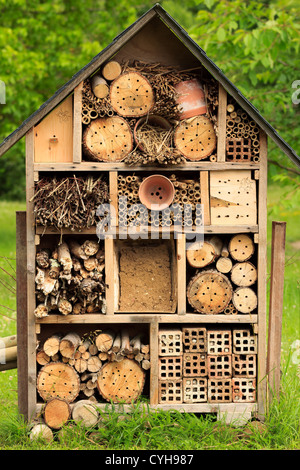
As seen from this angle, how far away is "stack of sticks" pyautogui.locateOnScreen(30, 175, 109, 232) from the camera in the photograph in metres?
4.91

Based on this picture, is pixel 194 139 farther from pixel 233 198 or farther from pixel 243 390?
pixel 243 390

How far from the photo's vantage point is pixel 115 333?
5527 millimetres

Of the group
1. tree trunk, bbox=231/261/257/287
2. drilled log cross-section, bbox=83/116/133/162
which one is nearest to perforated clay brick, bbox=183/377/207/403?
tree trunk, bbox=231/261/257/287

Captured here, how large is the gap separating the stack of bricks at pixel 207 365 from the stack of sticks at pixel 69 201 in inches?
50.6

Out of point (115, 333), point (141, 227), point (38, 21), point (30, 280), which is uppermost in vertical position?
point (38, 21)

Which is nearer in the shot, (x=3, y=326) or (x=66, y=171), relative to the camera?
(x=66, y=171)

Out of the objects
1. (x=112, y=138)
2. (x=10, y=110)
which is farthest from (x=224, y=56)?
(x=112, y=138)

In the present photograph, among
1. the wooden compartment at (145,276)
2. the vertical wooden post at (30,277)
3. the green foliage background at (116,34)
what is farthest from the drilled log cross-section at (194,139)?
the green foliage background at (116,34)

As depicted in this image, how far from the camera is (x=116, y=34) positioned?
42.2 feet

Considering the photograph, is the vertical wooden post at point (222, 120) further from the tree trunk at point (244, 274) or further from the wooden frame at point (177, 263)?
the tree trunk at point (244, 274)

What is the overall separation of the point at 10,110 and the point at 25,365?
7.72 metres

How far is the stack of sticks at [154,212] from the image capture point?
501 centimetres
